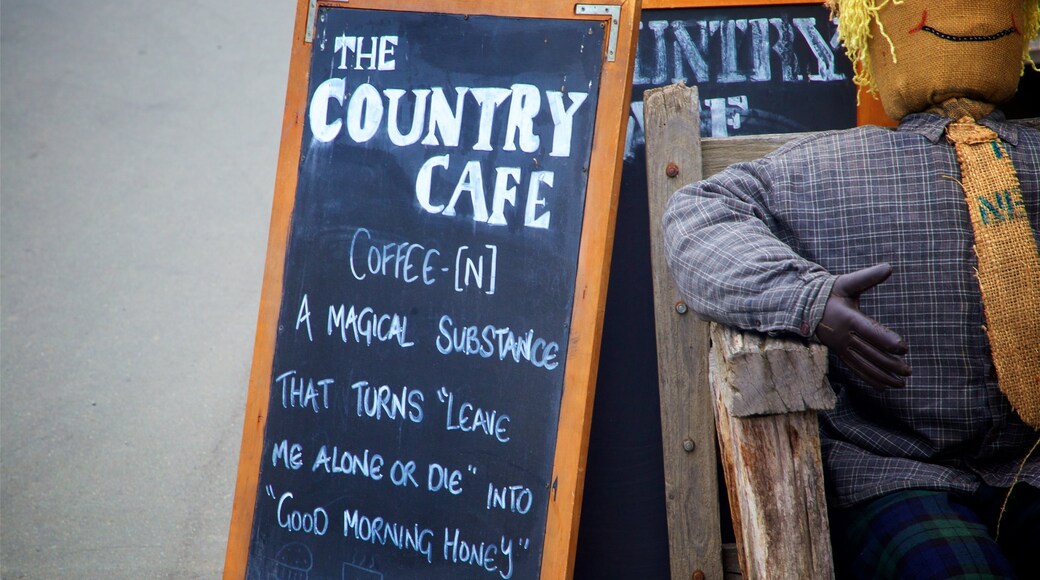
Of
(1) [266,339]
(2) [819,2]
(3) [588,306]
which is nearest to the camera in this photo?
(3) [588,306]

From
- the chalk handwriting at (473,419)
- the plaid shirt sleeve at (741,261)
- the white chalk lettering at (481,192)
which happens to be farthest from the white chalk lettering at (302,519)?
the plaid shirt sleeve at (741,261)

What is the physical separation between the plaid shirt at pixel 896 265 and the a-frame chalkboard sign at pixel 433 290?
276 millimetres

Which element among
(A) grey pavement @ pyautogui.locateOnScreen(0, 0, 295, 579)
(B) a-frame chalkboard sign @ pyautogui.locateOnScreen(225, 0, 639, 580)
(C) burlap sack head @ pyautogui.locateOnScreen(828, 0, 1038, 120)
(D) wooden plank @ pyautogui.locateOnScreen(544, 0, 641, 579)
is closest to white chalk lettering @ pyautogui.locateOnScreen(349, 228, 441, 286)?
(B) a-frame chalkboard sign @ pyautogui.locateOnScreen(225, 0, 639, 580)

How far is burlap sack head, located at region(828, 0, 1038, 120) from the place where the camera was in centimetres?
184

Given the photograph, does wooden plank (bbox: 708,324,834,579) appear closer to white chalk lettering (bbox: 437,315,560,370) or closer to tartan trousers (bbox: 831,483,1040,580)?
tartan trousers (bbox: 831,483,1040,580)

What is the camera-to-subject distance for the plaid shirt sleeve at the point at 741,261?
1.57 m

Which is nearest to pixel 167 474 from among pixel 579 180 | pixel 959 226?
pixel 579 180

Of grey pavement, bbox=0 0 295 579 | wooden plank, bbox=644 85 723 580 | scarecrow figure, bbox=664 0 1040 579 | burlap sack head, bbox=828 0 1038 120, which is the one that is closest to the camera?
scarecrow figure, bbox=664 0 1040 579

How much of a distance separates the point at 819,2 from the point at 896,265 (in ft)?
2.78

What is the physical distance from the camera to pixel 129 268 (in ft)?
14.3

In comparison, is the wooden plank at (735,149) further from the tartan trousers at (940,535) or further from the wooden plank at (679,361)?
the tartan trousers at (940,535)

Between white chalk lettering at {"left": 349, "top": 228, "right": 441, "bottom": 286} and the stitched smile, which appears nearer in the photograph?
the stitched smile

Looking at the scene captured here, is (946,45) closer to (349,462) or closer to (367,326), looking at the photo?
(367,326)

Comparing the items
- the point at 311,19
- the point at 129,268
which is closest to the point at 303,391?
the point at 311,19
